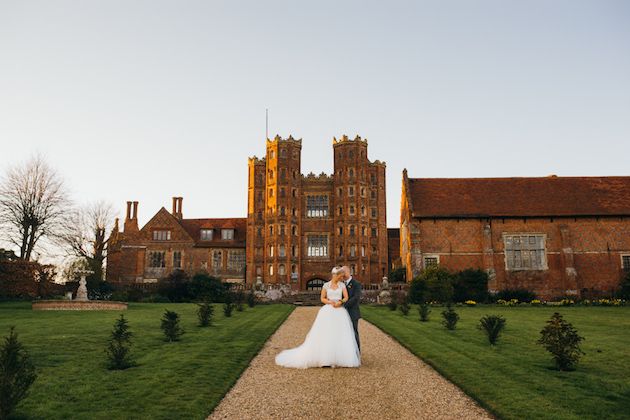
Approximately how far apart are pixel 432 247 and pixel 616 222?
14.9 m

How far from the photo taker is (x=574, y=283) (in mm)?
39969

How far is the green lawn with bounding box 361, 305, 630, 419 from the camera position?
25.5ft

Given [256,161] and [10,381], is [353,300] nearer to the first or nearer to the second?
[10,381]

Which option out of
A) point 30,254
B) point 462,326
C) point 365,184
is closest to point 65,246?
point 30,254

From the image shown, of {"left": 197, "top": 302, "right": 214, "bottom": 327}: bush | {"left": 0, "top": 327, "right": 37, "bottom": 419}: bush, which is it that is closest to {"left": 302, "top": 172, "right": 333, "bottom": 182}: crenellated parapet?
{"left": 197, "top": 302, "right": 214, "bottom": 327}: bush

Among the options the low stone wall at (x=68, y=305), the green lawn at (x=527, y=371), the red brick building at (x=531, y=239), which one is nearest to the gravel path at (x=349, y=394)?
the green lawn at (x=527, y=371)

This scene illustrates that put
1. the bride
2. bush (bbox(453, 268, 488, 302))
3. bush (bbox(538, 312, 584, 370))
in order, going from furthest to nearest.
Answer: bush (bbox(453, 268, 488, 302)), bush (bbox(538, 312, 584, 370)), the bride

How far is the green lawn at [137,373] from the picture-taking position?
7.53m

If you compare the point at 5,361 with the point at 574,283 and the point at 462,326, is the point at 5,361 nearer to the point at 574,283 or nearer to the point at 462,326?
the point at 462,326

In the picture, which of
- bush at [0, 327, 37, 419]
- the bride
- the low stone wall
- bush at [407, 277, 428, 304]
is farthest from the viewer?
bush at [407, 277, 428, 304]

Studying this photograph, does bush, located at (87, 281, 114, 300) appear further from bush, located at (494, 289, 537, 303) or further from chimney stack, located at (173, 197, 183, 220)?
bush, located at (494, 289, 537, 303)

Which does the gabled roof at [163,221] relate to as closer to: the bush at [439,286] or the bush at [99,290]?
the bush at [99,290]

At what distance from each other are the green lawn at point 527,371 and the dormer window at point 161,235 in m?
42.8

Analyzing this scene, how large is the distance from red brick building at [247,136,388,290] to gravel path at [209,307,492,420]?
1682 inches
